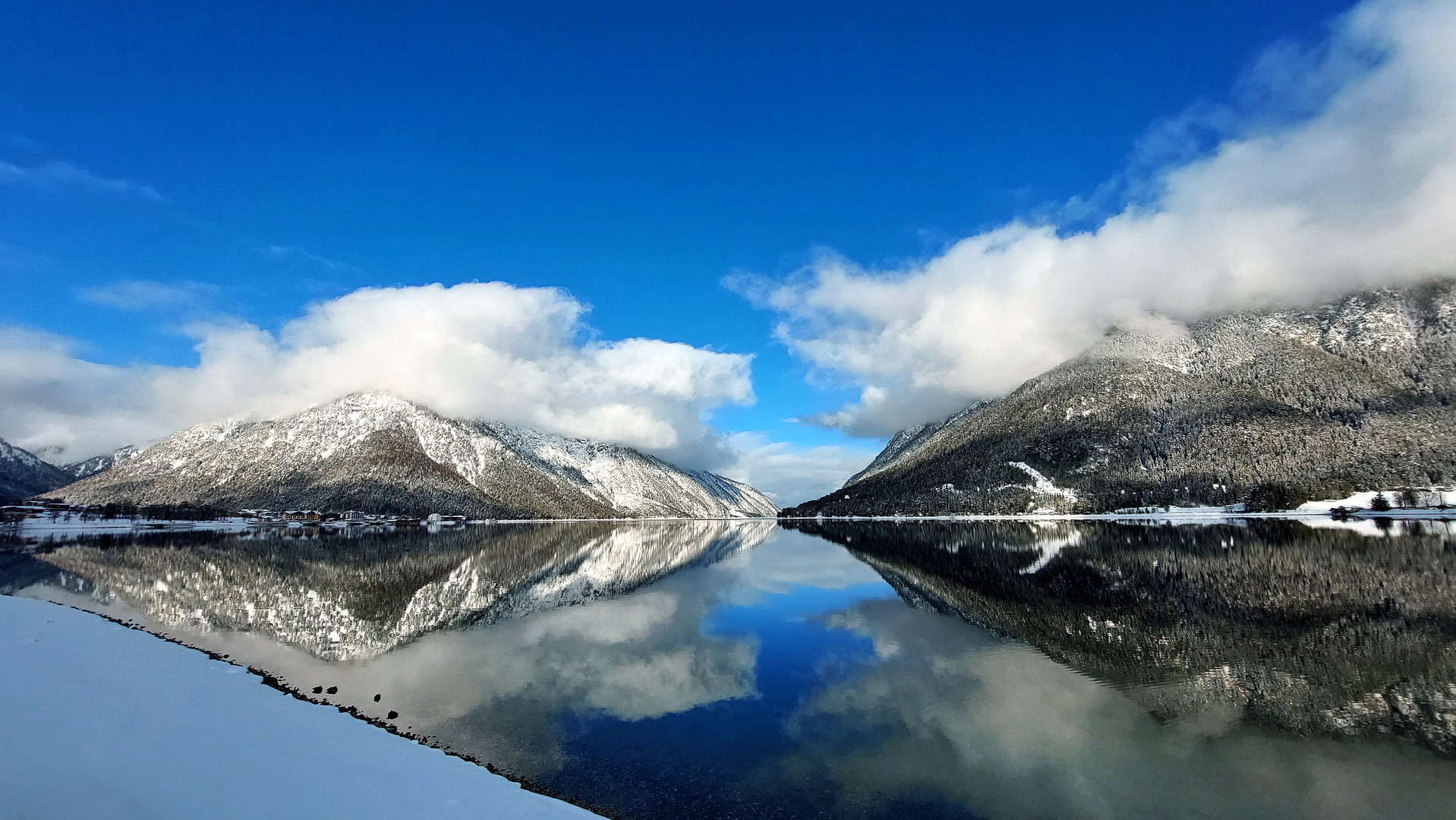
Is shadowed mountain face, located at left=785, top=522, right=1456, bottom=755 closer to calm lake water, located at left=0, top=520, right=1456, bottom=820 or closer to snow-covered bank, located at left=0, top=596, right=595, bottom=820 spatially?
calm lake water, located at left=0, top=520, right=1456, bottom=820

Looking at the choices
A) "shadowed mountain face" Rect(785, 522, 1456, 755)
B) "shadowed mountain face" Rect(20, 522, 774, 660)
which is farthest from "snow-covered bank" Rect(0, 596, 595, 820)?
"shadowed mountain face" Rect(785, 522, 1456, 755)

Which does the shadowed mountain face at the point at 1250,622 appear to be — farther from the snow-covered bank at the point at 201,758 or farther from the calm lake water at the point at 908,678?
the snow-covered bank at the point at 201,758

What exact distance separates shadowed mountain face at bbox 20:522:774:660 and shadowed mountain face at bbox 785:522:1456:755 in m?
30.3

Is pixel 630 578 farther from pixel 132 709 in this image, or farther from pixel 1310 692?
pixel 1310 692

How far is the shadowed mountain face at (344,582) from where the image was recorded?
1423 inches

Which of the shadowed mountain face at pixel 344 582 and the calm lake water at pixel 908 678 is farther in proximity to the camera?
the shadowed mountain face at pixel 344 582

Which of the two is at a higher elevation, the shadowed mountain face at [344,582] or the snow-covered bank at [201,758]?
the snow-covered bank at [201,758]

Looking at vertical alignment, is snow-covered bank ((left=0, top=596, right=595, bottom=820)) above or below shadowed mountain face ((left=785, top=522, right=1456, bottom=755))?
above

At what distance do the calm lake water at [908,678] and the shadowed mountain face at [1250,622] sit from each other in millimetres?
187

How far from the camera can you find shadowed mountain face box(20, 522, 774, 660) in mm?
36156

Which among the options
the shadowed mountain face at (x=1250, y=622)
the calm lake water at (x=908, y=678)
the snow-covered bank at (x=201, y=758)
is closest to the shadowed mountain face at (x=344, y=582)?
the calm lake water at (x=908, y=678)

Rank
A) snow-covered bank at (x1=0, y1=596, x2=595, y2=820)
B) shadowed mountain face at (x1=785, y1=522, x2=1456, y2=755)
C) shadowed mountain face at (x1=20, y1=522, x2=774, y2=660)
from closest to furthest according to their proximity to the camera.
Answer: snow-covered bank at (x1=0, y1=596, x2=595, y2=820)
shadowed mountain face at (x1=785, y1=522, x2=1456, y2=755)
shadowed mountain face at (x1=20, y1=522, x2=774, y2=660)

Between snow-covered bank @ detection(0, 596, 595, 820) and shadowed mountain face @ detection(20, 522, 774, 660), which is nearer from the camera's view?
snow-covered bank @ detection(0, 596, 595, 820)

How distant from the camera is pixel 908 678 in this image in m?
24.2
